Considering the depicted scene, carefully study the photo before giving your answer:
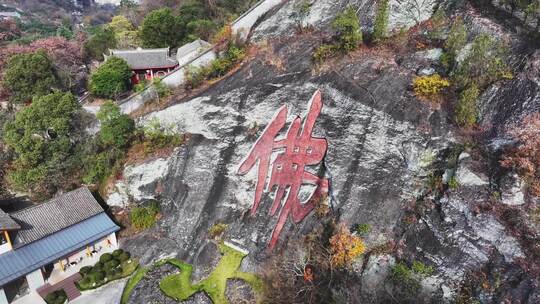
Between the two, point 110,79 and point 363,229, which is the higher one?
point 110,79

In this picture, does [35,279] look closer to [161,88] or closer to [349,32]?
[161,88]

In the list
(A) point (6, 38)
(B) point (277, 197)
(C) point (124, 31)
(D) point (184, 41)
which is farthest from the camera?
(A) point (6, 38)

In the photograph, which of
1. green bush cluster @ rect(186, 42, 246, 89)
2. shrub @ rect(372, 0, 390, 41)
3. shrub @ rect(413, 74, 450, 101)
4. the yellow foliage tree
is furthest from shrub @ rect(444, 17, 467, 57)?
green bush cluster @ rect(186, 42, 246, 89)

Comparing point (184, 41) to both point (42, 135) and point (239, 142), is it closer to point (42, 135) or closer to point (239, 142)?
point (42, 135)

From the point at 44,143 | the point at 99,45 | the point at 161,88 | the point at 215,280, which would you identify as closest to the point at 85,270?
the point at 215,280

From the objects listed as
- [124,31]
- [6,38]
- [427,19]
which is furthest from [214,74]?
[6,38]

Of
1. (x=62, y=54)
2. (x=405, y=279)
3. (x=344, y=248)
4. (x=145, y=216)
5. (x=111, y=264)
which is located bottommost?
(x=111, y=264)
